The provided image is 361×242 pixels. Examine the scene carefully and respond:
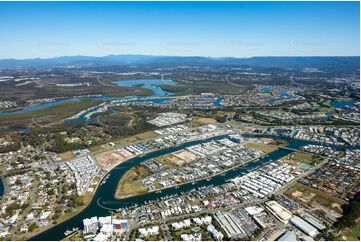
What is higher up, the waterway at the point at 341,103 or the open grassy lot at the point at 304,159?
the waterway at the point at 341,103

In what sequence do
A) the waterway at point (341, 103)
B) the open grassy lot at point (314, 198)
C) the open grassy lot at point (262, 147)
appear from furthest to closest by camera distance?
the waterway at point (341, 103) → the open grassy lot at point (262, 147) → the open grassy lot at point (314, 198)

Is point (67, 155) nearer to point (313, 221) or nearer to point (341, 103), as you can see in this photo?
point (313, 221)

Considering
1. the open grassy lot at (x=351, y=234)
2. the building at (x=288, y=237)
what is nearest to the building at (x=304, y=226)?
the building at (x=288, y=237)

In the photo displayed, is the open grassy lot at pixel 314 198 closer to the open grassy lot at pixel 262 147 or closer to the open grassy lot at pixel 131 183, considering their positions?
the open grassy lot at pixel 262 147

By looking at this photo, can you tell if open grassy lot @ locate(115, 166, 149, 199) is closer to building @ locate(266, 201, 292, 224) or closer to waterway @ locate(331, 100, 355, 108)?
building @ locate(266, 201, 292, 224)

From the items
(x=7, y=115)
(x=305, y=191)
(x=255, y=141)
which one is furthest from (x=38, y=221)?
(x=7, y=115)

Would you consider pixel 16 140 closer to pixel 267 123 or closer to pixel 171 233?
pixel 171 233

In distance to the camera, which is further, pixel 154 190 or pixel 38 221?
pixel 154 190
